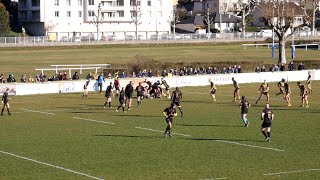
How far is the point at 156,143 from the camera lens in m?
31.6

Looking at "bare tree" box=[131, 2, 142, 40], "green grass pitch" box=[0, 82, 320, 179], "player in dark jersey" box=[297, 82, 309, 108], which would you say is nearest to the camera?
"green grass pitch" box=[0, 82, 320, 179]

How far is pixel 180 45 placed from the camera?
12812 cm

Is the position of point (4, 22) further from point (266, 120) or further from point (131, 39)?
point (266, 120)

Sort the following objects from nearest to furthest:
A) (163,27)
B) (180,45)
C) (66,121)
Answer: (66,121) < (180,45) < (163,27)

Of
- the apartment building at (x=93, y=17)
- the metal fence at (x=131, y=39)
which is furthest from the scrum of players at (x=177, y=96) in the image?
the apartment building at (x=93, y=17)

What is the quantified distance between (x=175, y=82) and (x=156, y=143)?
31374 millimetres

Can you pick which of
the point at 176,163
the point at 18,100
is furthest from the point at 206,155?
the point at 18,100

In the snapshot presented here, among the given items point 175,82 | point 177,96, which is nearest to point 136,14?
point 175,82

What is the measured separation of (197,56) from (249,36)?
3823 cm

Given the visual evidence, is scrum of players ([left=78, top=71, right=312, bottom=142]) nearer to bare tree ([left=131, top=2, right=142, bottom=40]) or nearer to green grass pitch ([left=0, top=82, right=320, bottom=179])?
green grass pitch ([left=0, top=82, right=320, bottom=179])

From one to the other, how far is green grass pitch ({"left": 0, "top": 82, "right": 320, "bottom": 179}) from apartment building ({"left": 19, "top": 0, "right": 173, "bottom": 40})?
290 ft

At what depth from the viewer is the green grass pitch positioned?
25469 mm

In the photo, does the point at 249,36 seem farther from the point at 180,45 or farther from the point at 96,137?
the point at 96,137

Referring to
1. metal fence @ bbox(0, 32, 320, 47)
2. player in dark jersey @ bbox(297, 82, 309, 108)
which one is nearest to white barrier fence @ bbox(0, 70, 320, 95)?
player in dark jersey @ bbox(297, 82, 309, 108)
